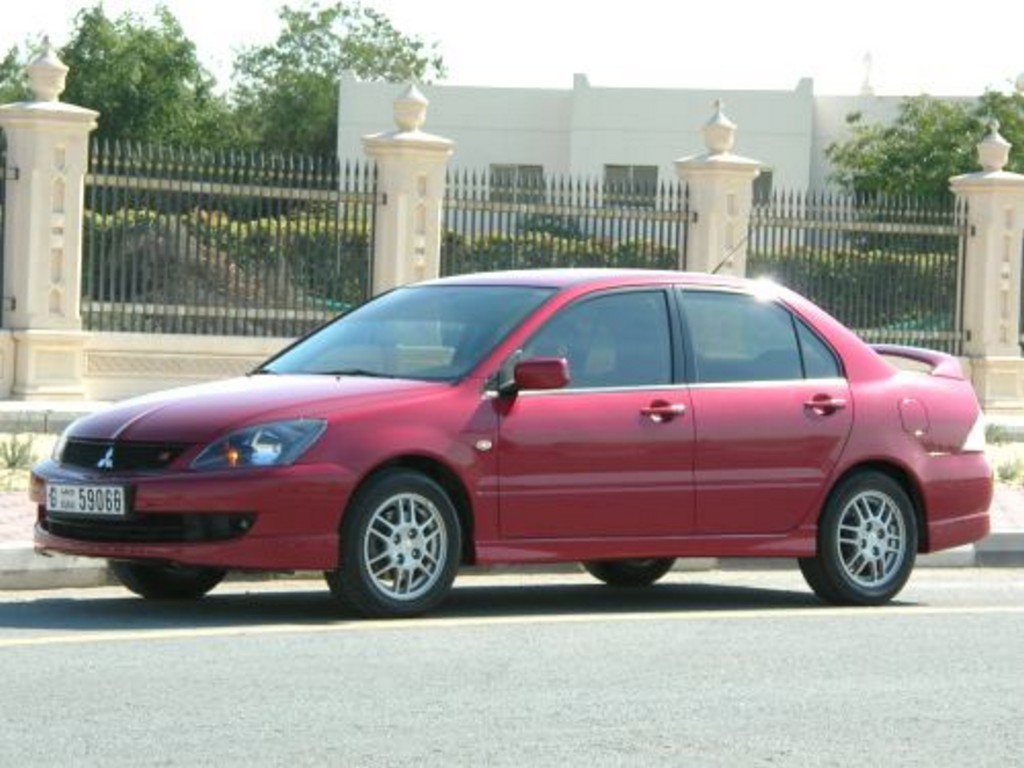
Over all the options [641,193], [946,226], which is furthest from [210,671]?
[946,226]

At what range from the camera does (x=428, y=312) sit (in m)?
12.1

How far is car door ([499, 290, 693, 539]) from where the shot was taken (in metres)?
11.4

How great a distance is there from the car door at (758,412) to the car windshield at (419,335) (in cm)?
88

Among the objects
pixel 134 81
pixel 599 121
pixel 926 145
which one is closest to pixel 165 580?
pixel 926 145

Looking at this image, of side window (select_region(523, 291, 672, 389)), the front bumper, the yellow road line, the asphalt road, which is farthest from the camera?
side window (select_region(523, 291, 672, 389))

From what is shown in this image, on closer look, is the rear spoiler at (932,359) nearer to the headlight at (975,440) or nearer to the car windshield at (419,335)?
the headlight at (975,440)

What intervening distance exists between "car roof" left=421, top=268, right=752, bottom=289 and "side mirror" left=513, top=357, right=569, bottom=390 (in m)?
0.71

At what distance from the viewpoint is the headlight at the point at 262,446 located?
10.7m

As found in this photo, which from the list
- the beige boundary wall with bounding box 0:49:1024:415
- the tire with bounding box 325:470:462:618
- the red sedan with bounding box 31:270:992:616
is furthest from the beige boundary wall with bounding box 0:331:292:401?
the tire with bounding box 325:470:462:618

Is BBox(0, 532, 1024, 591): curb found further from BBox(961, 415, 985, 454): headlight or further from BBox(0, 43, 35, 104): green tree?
BBox(0, 43, 35, 104): green tree

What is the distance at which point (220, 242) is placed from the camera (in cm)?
2517

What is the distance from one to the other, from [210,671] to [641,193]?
18262 mm

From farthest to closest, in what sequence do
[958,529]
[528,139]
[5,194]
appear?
[528,139] → [5,194] → [958,529]

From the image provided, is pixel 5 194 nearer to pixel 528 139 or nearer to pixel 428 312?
pixel 428 312
